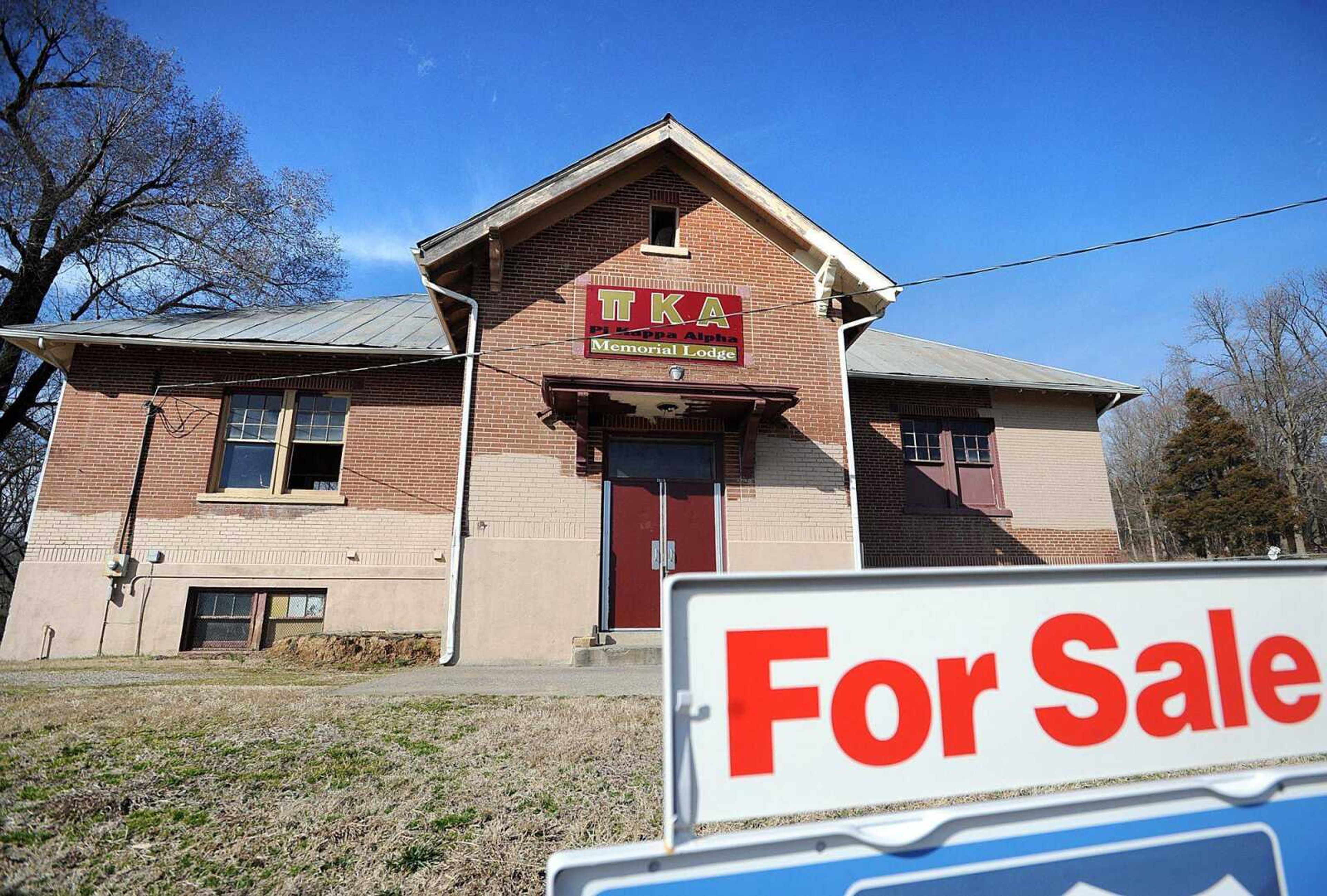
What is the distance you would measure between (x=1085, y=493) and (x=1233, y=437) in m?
24.1

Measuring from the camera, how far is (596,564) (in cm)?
905

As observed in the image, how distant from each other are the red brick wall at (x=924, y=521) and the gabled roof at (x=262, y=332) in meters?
8.57

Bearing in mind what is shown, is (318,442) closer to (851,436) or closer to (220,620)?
(220,620)

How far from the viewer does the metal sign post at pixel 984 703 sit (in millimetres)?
1502

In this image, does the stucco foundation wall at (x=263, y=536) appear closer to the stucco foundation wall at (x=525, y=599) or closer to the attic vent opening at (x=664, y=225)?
the stucco foundation wall at (x=525, y=599)

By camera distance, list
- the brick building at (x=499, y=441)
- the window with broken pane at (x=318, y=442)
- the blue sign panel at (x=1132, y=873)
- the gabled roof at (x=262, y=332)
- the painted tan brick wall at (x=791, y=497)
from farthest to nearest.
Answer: the window with broken pane at (x=318, y=442) < the gabled roof at (x=262, y=332) < the painted tan brick wall at (x=791, y=497) < the brick building at (x=499, y=441) < the blue sign panel at (x=1132, y=873)

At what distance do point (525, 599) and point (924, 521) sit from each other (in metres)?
8.59

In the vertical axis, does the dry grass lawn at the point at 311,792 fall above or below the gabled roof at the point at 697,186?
below

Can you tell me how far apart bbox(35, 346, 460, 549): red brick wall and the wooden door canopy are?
3216mm

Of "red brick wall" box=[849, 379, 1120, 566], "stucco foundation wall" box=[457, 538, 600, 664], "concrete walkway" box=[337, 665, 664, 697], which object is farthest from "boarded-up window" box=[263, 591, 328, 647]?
"red brick wall" box=[849, 379, 1120, 566]

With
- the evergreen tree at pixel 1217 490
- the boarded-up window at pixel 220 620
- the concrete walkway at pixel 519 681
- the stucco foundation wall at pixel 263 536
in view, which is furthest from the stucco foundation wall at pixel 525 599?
the evergreen tree at pixel 1217 490

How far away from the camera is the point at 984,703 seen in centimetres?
172

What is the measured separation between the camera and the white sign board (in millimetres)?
1544

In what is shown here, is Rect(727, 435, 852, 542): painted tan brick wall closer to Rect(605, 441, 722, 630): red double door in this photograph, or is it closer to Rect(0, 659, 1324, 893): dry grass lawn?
Rect(605, 441, 722, 630): red double door
